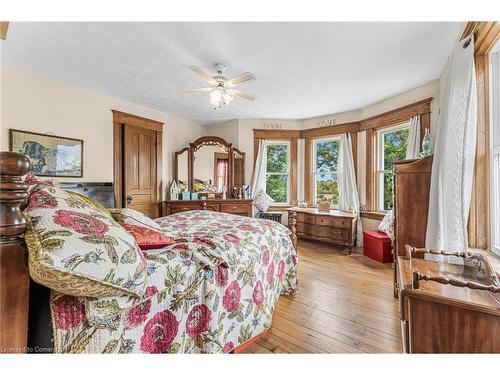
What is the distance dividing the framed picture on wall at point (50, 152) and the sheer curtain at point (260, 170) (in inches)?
115

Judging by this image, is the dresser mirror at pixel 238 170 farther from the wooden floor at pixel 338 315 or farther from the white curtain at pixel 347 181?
the wooden floor at pixel 338 315

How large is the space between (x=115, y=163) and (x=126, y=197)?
22.0 inches

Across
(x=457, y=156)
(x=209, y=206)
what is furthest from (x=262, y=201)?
(x=457, y=156)

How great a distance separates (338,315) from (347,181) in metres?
2.77

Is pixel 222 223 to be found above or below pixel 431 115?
below

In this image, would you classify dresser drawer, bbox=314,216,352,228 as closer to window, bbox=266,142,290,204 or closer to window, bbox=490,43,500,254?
window, bbox=266,142,290,204

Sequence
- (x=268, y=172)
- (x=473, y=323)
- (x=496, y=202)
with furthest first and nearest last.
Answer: (x=268, y=172) < (x=496, y=202) < (x=473, y=323)

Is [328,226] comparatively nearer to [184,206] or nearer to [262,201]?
[262,201]

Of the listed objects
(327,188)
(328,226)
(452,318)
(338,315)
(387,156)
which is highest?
(387,156)

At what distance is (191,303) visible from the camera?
1.19 meters
